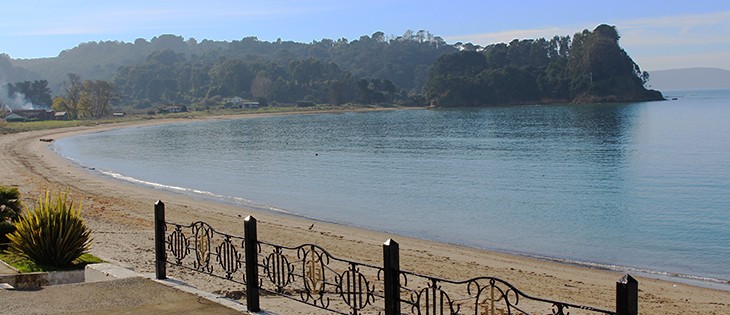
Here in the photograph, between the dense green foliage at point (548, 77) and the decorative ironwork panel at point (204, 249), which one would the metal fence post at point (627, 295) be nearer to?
the decorative ironwork panel at point (204, 249)

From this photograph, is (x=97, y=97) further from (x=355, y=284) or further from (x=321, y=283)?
(x=355, y=284)

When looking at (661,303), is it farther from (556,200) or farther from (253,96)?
(253,96)

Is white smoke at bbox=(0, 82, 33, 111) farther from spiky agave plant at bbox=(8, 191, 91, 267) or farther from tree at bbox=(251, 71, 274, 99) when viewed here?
spiky agave plant at bbox=(8, 191, 91, 267)

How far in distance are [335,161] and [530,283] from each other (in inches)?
1354

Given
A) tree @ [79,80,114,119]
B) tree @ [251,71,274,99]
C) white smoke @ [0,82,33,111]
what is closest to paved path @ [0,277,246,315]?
tree @ [79,80,114,119]

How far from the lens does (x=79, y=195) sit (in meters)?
28.2

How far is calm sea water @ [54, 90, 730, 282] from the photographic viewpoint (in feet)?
69.2

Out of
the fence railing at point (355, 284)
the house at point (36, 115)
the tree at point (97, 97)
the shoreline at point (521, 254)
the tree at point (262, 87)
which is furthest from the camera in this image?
the tree at point (262, 87)

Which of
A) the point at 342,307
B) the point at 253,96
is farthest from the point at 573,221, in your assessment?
the point at 253,96

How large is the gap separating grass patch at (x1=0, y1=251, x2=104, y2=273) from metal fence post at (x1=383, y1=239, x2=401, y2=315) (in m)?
5.57

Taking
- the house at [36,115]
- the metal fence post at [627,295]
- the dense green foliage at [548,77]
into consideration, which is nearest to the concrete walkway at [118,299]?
the metal fence post at [627,295]

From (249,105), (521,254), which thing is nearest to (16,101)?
(249,105)

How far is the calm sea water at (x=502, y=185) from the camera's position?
69.2ft

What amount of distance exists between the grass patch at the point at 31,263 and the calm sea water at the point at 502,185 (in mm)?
11567
